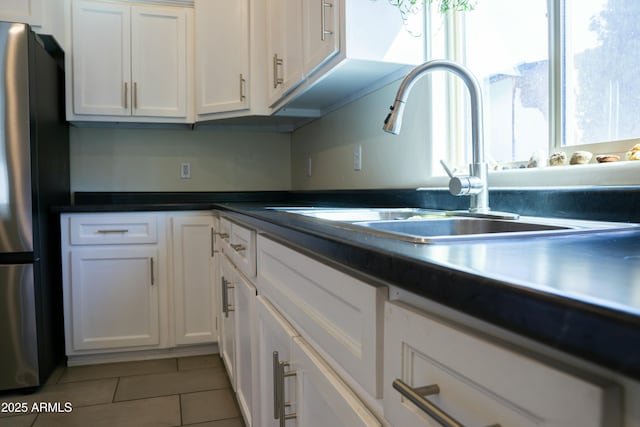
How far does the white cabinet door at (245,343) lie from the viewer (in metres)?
1.40

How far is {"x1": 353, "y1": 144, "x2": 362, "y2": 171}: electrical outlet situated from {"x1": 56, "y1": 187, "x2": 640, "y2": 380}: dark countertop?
48.6 inches

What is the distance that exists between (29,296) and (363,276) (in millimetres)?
2064

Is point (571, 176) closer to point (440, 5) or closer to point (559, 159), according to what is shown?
point (559, 159)

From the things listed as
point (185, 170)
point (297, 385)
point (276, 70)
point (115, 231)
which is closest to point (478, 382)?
point (297, 385)

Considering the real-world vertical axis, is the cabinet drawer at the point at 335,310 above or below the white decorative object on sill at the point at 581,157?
below

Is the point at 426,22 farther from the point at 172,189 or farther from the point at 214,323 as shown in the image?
the point at 172,189

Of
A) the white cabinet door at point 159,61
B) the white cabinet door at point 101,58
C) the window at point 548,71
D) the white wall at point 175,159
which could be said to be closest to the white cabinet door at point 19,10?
the white cabinet door at point 101,58

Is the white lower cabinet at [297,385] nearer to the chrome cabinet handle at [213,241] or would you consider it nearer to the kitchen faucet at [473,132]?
the kitchen faucet at [473,132]

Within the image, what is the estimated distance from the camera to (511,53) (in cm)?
143

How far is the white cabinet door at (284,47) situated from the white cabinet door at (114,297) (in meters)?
1.09

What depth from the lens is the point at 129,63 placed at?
2721mm

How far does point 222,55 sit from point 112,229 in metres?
1.11

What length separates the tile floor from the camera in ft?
6.22

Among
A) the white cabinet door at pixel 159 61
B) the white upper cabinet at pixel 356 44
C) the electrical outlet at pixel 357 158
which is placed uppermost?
the white cabinet door at pixel 159 61
